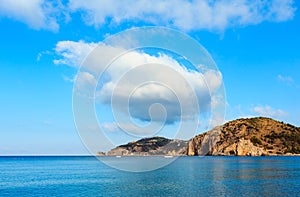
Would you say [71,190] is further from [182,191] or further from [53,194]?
[182,191]

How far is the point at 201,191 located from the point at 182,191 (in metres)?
3.69

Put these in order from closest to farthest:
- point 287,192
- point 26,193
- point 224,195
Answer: point 224,195
point 287,192
point 26,193

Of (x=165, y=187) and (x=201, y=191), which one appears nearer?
(x=201, y=191)

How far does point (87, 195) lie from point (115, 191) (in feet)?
19.9

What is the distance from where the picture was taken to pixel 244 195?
61.5 m

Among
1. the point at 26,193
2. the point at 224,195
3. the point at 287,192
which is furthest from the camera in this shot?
the point at 26,193

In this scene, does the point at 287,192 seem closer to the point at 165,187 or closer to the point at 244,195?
the point at 244,195

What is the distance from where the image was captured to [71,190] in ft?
239

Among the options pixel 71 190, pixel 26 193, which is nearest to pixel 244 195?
pixel 71 190

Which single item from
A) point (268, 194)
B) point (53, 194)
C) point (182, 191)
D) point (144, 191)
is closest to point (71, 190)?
point (53, 194)

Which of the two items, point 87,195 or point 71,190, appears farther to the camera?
point 71,190

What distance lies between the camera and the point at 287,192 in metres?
65.5

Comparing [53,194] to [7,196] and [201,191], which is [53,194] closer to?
[7,196]

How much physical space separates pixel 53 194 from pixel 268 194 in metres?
41.7
